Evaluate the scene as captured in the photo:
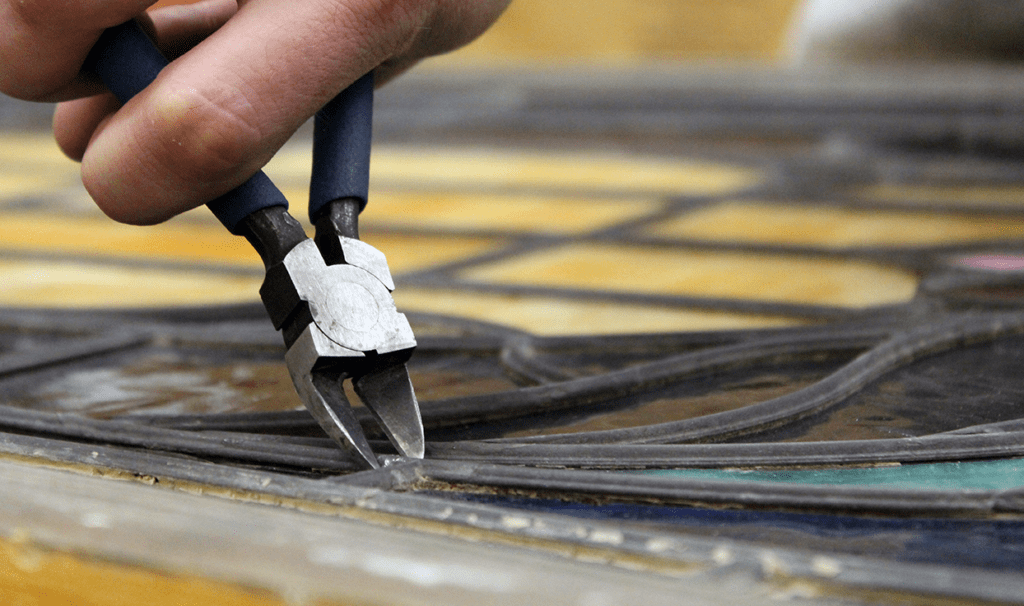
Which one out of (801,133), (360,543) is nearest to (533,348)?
(360,543)

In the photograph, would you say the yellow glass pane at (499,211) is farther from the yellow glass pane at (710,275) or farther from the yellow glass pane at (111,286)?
the yellow glass pane at (111,286)

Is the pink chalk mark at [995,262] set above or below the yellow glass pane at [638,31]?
below

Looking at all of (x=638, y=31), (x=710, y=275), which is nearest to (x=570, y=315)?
(x=710, y=275)

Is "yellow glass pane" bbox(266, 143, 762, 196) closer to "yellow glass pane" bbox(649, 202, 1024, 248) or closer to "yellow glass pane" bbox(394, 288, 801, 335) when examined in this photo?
"yellow glass pane" bbox(649, 202, 1024, 248)

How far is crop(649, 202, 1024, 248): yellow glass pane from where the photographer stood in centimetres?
132

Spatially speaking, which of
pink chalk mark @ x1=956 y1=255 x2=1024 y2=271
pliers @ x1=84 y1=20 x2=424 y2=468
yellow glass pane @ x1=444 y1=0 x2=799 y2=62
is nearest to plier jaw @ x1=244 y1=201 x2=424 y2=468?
pliers @ x1=84 y1=20 x2=424 y2=468

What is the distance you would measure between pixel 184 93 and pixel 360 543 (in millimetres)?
207

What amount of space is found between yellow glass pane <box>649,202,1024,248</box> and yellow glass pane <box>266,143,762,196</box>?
9.7 inches

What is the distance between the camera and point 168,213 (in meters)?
0.52

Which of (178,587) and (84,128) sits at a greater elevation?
(84,128)

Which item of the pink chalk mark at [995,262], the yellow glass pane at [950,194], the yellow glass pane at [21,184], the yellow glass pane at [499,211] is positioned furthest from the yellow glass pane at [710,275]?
the yellow glass pane at [21,184]

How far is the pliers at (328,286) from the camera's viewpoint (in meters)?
0.50

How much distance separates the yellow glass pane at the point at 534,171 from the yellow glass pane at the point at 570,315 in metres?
0.80

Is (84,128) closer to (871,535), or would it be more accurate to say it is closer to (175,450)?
(175,450)
